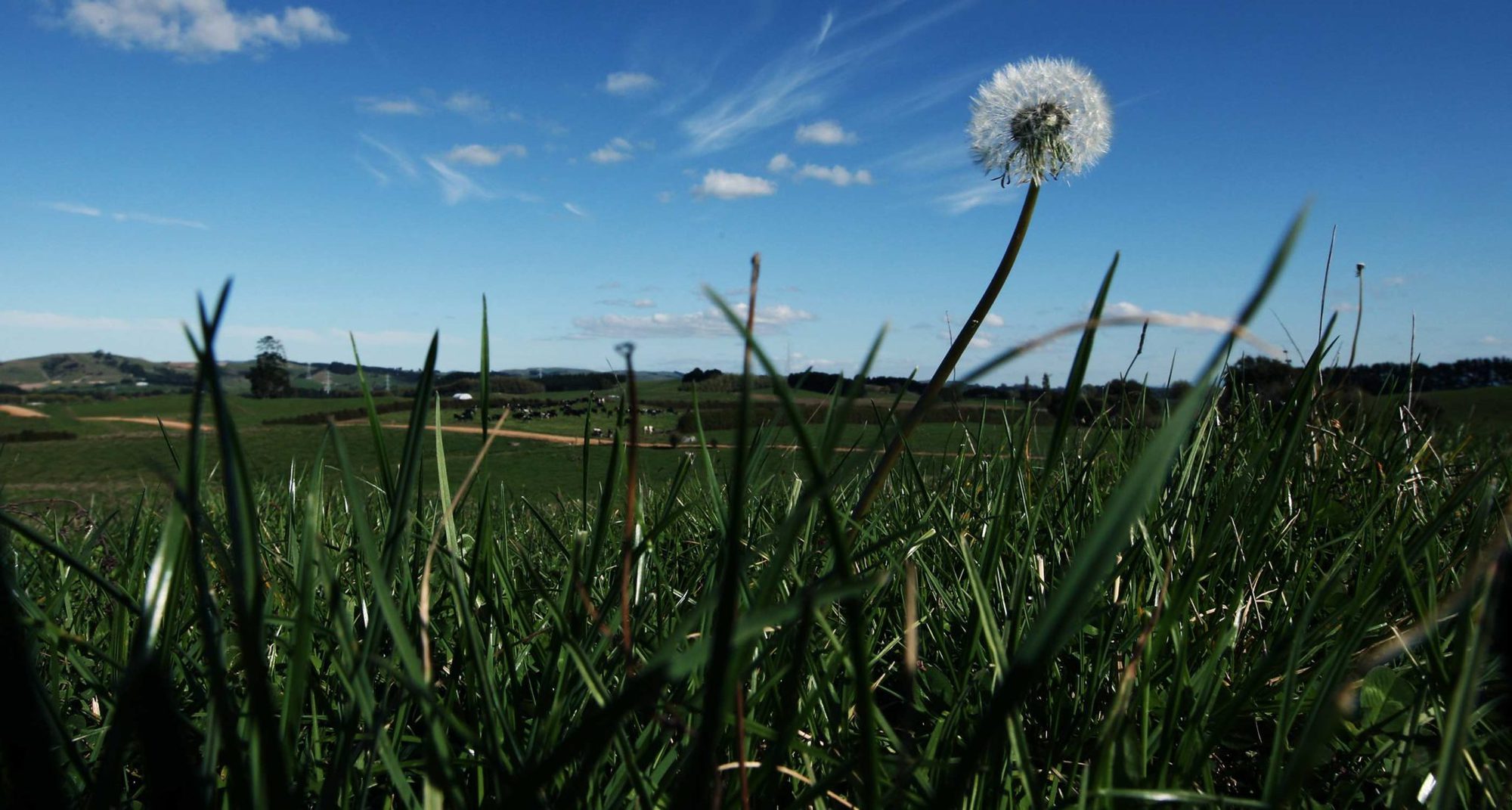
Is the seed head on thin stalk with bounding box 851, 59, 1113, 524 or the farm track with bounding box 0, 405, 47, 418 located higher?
the seed head on thin stalk with bounding box 851, 59, 1113, 524

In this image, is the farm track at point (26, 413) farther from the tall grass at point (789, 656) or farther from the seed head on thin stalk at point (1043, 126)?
the seed head on thin stalk at point (1043, 126)

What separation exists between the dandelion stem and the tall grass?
0.21 feet

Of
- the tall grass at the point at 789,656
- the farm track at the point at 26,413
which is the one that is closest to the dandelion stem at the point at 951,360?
the tall grass at the point at 789,656

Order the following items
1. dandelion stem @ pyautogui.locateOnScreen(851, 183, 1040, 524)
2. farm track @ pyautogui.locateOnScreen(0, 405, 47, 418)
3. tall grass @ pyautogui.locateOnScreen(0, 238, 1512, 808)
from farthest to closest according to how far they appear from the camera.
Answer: farm track @ pyautogui.locateOnScreen(0, 405, 47, 418)
dandelion stem @ pyautogui.locateOnScreen(851, 183, 1040, 524)
tall grass @ pyautogui.locateOnScreen(0, 238, 1512, 808)

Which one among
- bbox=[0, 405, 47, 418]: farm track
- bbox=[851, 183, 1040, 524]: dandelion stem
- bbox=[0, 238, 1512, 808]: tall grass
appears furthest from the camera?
bbox=[0, 405, 47, 418]: farm track

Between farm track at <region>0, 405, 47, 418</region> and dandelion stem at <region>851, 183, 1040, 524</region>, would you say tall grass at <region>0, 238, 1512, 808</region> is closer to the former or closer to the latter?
dandelion stem at <region>851, 183, 1040, 524</region>

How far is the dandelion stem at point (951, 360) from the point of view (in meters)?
1.07

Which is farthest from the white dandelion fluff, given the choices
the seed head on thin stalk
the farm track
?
the farm track

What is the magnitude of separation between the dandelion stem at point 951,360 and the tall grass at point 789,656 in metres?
0.06

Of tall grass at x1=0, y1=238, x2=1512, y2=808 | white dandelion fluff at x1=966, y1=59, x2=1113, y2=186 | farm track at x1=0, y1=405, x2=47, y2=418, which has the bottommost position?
tall grass at x1=0, y1=238, x2=1512, y2=808

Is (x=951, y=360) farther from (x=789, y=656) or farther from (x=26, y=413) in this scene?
(x=26, y=413)

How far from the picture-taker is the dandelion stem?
1.07 m

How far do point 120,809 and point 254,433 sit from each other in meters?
65.7

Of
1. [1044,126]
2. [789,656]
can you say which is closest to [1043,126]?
[1044,126]
